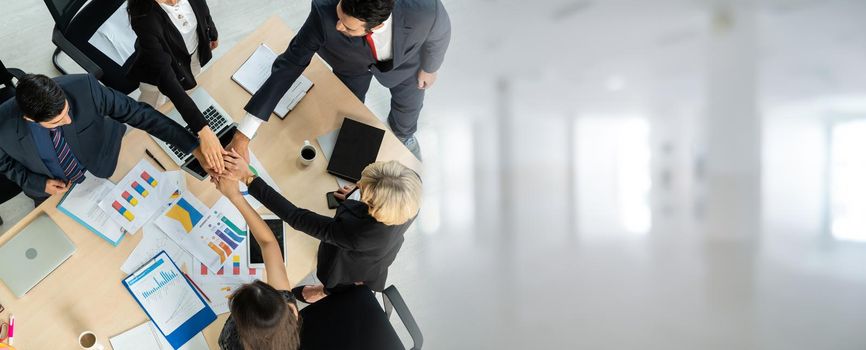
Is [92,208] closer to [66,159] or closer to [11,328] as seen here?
[66,159]

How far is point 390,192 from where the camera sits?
57.5 inches

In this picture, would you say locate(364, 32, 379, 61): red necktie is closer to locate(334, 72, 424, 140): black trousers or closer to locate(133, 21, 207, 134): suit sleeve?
locate(334, 72, 424, 140): black trousers

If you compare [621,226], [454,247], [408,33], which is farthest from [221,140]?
[621,226]

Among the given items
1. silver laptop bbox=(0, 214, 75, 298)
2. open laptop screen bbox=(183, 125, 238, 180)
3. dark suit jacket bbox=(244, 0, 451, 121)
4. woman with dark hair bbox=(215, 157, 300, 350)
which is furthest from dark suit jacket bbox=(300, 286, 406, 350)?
silver laptop bbox=(0, 214, 75, 298)

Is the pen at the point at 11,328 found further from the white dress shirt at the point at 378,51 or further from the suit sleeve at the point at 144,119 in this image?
the white dress shirt at the point at 378,51

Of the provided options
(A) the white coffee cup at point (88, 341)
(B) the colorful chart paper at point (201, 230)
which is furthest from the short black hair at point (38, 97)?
(A) the white coffee cup at point (88, 341)

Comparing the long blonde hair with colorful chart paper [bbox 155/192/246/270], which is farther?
colorful chart paper [bbox 155/192/246/270]

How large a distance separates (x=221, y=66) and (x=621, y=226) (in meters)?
1.63

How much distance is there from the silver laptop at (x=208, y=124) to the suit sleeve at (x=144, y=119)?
0.07m

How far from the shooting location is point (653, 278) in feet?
1.97

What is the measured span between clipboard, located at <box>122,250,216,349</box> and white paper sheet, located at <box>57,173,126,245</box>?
15cm

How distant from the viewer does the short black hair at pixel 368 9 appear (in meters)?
1.28

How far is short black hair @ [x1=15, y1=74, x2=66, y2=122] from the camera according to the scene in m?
1.43

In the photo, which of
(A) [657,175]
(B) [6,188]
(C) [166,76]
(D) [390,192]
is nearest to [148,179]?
(C) [166,76]
